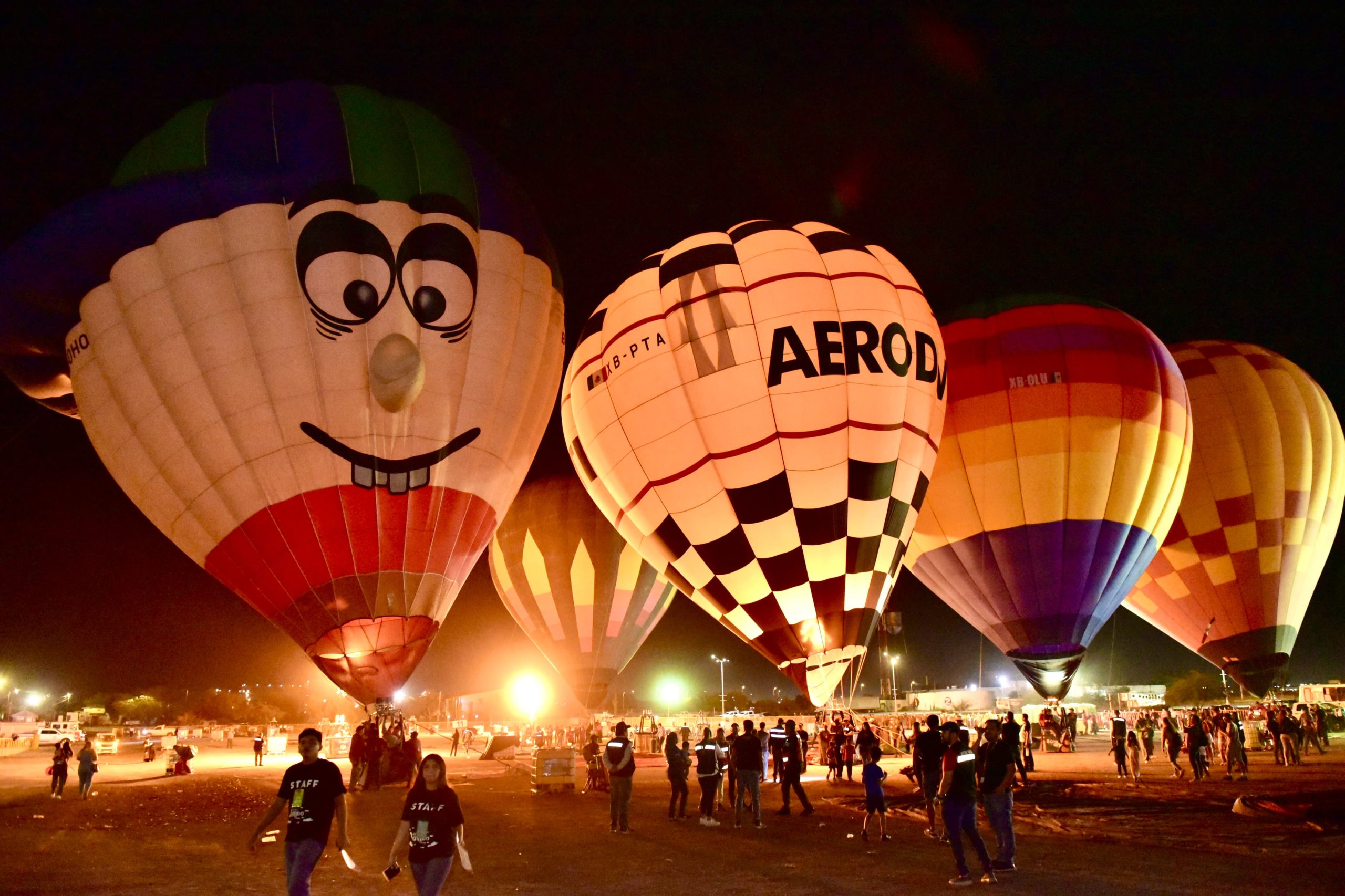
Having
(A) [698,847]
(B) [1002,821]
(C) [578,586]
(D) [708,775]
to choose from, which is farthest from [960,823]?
(C) [578,586]

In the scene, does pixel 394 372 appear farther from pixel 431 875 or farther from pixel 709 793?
pixel 431 875

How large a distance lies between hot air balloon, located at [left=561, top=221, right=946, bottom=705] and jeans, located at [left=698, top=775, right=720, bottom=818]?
8.51ft

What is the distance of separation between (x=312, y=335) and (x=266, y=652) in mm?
68267

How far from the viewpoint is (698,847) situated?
8.80m

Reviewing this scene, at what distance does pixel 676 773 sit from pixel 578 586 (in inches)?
475

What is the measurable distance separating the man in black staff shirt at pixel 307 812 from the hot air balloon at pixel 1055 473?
44.2 ft

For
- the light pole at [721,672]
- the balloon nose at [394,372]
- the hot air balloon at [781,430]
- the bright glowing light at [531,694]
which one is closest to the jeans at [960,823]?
the hot air balloon at [781,430]

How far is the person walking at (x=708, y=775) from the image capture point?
420 inches

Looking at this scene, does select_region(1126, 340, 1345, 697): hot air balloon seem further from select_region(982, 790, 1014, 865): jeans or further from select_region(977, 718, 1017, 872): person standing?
select_region(982, 790, 1014, 865): jeans

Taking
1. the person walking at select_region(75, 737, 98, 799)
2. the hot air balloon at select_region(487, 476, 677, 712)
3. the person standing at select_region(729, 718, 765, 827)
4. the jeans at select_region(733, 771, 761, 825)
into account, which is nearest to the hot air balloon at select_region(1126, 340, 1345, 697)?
the hot air balloon at select_region(487, 476, 677, 712)

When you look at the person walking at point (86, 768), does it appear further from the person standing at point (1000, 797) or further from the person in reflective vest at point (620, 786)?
the person standing at point (1000, 797)

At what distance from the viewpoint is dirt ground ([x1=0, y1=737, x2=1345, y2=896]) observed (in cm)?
683

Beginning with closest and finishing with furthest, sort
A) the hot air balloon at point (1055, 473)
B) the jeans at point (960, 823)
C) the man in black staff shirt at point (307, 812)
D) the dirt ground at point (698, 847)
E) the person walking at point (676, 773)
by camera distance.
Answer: the man in black staff shirt at point (307, 812) < the dirt ground at point (698, 847) < the jeans at point (960, 823) < the person walking at point (676, 773) < the hot air balloon at point (1055, 473)

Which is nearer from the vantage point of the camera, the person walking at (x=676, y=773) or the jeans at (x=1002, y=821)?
the jeans at (x=1002, y=821)
